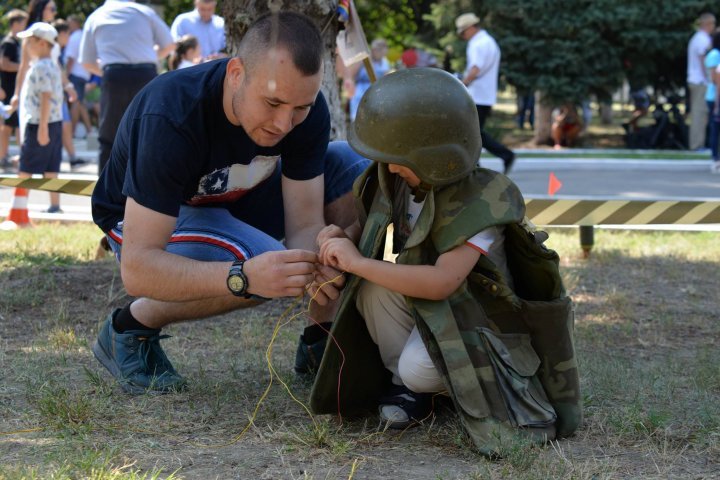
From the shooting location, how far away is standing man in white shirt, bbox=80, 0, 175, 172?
845 cm

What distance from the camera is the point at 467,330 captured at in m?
3.44

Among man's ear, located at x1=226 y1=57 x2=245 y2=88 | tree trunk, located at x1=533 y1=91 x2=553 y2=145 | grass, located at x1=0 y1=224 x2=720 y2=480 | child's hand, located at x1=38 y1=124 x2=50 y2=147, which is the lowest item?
tree trunk, located at x1=533 y1=91 x2=553 y2=145

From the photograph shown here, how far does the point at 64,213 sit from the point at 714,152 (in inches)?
346

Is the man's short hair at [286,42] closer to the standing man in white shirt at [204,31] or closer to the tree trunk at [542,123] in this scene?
the standing man in white shirt at [204,31]

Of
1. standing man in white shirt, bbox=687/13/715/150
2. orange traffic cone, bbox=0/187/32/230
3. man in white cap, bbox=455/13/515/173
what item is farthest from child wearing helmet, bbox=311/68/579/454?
standing man in white shirt, bbox=687/13/715/150

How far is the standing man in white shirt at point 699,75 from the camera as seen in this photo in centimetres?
1591

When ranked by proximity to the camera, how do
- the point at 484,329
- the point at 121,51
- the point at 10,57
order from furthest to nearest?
the point at 10,57 < the point at 121,51 < the point at 484,329

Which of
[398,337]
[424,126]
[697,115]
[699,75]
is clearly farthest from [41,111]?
[697,115]

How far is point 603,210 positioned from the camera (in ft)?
20.4

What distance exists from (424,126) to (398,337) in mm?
788

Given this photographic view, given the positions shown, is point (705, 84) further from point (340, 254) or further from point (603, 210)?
point (340, 254)

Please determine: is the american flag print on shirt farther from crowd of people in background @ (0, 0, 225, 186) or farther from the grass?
crowd of people in background @ (0, 0, 225, 186)

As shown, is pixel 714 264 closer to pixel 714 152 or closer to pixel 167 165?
pixel 167 165

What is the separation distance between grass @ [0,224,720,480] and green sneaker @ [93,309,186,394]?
7 centimetres
